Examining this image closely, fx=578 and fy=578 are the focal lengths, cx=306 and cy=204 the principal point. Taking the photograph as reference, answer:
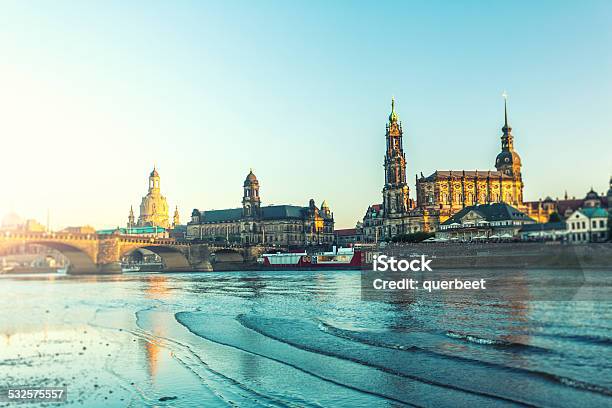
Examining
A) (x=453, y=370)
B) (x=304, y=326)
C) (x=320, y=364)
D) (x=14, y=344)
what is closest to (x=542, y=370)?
(x=453, y=370)

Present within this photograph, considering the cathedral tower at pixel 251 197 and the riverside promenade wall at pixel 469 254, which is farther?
the cathedral tower at pixel 251 197

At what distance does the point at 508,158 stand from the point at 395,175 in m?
32.7

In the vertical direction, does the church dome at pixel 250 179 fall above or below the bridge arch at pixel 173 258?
above

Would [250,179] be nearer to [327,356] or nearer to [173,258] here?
[173,258]

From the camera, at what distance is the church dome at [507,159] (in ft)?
536

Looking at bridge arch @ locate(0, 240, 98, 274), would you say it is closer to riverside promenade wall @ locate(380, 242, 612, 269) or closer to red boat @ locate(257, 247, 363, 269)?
red boat @ locate(257, 247, 363, 269)

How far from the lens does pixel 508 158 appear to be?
164 metres

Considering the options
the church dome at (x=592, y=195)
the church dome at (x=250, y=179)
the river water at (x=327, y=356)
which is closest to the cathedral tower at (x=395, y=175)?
the church dome at (x=250, y=179)

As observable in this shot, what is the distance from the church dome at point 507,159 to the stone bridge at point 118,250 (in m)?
71.4

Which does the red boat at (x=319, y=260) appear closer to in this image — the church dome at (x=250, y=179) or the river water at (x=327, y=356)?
the church dome at (x=250, y=179)

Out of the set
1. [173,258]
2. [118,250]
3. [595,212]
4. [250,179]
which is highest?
[250,179]

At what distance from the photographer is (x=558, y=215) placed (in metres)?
14.8

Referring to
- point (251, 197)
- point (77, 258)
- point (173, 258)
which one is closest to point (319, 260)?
point (173, 258)

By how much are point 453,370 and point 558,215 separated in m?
5.91
